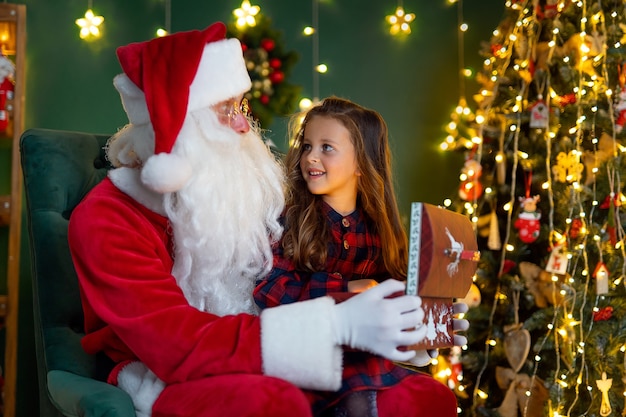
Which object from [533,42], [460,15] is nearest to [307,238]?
[533,42]

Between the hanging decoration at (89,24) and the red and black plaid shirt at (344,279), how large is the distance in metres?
2.13

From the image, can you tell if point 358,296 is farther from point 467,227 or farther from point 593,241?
point 593,241

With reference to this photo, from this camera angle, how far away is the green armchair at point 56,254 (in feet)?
6.62

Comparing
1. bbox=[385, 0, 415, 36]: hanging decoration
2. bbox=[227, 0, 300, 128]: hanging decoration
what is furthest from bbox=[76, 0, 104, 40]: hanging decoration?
bbox=[385, 0, 415, 36]: hanging decoration

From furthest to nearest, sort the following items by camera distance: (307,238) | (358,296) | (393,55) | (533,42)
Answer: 1. (393,55)
2. (533,42)
3. (307,238)
4. (358,296)

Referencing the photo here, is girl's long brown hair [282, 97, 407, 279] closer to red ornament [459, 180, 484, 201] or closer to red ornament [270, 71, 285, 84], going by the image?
red ornament [459, 180, 484, 201]

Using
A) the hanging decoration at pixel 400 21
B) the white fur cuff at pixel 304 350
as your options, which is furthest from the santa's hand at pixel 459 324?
the hanging decoration at pixel 400 21

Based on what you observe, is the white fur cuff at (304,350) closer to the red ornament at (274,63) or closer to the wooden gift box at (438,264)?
the wooden gift box at (438,264)

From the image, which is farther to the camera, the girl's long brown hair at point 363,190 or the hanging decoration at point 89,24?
the hanging decoration at point 89,24

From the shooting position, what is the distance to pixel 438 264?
1655 mm

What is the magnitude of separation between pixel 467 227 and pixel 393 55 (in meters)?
2.84

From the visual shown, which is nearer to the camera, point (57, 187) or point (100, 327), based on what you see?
point (100, 327)

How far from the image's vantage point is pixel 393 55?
180 inches

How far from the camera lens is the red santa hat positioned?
1.78m
